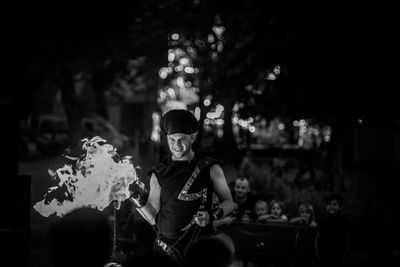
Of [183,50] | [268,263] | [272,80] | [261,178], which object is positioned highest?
[183,50]

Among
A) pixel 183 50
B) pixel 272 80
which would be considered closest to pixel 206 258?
pixel 272 80

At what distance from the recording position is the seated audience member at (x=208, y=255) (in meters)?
3.55

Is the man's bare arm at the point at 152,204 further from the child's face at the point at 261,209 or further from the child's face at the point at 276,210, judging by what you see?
the child's face at the point at 276,210

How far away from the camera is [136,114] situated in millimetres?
42406

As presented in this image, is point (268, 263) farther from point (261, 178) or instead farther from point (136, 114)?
point (136, 114)

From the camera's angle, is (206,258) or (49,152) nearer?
(206,258)

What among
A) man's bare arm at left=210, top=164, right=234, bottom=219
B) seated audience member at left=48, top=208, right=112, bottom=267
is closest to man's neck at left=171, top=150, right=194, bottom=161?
man's bare arm at left=210, top=164, right=234, bottom=219

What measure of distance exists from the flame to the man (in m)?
0.20

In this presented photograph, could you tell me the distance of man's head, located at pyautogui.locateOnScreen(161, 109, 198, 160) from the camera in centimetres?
511

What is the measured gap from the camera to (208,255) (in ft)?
11.7

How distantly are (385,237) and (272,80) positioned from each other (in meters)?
5.33

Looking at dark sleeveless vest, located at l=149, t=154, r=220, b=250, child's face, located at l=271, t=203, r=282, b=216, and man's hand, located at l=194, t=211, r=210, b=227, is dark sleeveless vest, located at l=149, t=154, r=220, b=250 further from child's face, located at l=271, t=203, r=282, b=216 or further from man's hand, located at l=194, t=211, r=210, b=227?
child's face, located at l=271, t=203, r=282, b=216

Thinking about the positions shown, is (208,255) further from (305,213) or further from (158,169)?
(305,213)

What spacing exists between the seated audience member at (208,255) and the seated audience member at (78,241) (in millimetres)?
743
